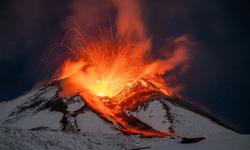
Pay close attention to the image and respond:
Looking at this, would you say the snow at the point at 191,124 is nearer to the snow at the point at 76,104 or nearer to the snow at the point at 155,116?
the snow at the point at 155,116

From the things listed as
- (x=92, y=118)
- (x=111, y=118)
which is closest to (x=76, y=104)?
(x=92, y=118)

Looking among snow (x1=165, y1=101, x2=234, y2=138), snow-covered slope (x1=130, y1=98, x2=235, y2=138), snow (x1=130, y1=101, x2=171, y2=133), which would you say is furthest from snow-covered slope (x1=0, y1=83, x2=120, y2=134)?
snow (x1=165, y1=101, x2=234, y2=138)

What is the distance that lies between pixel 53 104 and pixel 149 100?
35510 mm

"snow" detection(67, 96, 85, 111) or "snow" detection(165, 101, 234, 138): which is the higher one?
"snow" detection(67, 96, 85, 111)

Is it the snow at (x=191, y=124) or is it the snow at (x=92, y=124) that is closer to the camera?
the snow at (x=92, y=124)

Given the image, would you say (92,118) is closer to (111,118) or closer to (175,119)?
(111,118)

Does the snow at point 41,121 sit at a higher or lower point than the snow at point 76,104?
lower

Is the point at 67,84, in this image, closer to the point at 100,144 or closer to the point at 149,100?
the point at 149,100

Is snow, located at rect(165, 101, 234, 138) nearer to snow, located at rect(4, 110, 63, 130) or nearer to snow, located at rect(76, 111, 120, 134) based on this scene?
snow, located at rect(76, 111, 120, 134)

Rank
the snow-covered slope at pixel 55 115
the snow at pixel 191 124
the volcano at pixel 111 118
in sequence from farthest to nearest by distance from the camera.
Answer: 1. the snow at pixel 191 124
2. the volcano at pixel 111 118
3. the snow-covered slope at pixel 55 115

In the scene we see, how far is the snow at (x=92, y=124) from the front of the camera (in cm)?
3966

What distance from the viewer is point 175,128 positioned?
46.1 m

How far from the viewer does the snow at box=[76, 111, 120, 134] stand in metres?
39.7

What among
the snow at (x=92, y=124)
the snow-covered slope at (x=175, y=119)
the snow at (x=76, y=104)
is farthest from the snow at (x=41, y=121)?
the snow-covered slope at (x=175, y=119)
